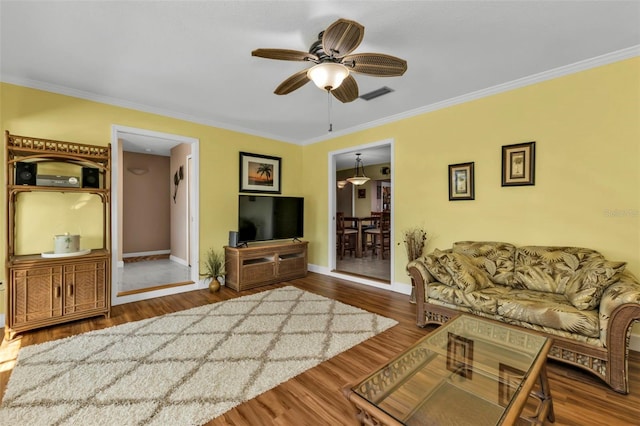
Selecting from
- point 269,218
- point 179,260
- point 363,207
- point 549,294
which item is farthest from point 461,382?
point 363,207

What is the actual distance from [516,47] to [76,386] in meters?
4.19

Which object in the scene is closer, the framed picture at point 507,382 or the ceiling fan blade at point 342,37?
the framed picture at point 507,382

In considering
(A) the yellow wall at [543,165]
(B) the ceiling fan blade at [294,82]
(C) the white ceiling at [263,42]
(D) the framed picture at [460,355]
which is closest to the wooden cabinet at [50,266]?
(C) the white ceiling at [263,42]

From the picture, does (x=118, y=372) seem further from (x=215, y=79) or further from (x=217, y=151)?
(x=217, y=151)

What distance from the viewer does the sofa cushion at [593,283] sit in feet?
6.68

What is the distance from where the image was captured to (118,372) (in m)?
1.97

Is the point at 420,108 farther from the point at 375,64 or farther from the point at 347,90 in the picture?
the point at 375,64

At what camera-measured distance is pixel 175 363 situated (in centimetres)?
210

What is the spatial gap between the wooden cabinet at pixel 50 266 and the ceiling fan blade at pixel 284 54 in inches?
92.9

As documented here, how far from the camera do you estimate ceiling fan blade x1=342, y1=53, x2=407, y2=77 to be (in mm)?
1953

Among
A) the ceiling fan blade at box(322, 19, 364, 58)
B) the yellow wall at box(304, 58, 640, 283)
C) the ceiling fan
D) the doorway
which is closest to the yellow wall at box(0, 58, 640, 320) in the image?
the yellow wall at box(304, 58, 640, 283)

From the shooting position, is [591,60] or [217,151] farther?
[217,151]

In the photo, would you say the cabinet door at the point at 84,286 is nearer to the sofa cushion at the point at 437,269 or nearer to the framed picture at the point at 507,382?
the sofa cushion at the point at 437,269

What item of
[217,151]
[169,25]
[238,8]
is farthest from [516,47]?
[217,151]
